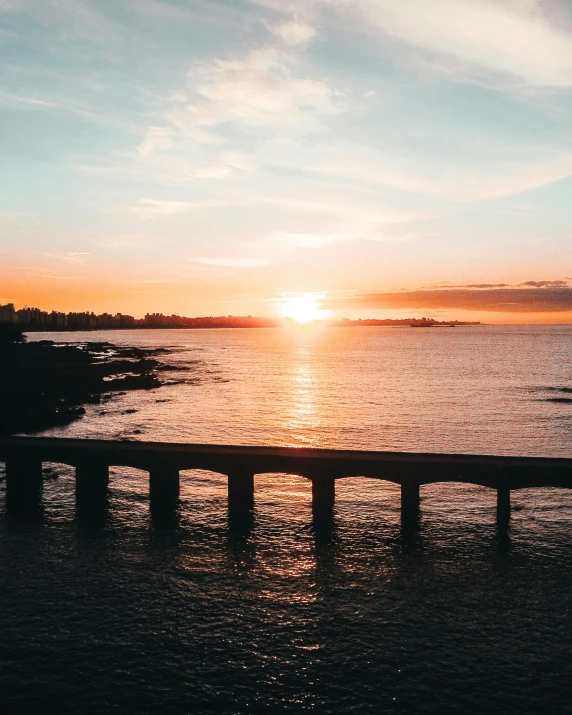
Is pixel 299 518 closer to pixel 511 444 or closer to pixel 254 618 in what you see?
pixel 254 618

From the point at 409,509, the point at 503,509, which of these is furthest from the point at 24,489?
the point at 503,509

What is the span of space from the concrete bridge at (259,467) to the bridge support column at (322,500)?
6cm

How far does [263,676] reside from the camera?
69.9 feet

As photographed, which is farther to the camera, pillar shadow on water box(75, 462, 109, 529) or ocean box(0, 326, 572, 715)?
pillar shadow on water box(75, 462, 109, 529)

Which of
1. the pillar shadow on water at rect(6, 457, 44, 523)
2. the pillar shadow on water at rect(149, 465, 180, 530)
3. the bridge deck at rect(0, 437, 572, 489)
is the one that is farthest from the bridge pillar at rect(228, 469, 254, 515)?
the pillar shadow on water at rect(6, 457, 44, 523)

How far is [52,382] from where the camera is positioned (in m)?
95.7

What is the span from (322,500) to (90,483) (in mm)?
14938

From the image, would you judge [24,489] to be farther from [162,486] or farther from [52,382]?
[52,382]

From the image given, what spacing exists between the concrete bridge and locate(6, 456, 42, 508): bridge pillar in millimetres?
59

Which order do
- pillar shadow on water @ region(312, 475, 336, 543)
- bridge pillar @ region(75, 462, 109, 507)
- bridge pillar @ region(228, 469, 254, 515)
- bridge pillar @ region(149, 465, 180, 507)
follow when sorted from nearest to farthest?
pillar shadow on water @ region(312, 475, 336, 543)
bridge pillar @ region(228, 469, 254, 515)
bridge pillar @ region(149, 465, 180, 507)
bridge pillar @ region(75, 462, 109, 507)

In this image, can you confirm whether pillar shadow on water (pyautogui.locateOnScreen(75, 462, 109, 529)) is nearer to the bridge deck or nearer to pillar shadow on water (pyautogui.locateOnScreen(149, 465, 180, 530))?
the bridge deck

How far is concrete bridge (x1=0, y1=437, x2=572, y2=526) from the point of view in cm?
3403

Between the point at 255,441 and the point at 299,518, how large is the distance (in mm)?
25308

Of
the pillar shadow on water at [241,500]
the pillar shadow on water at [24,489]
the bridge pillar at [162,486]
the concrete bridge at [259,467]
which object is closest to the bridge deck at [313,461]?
the concrete bridge at [259,467]
